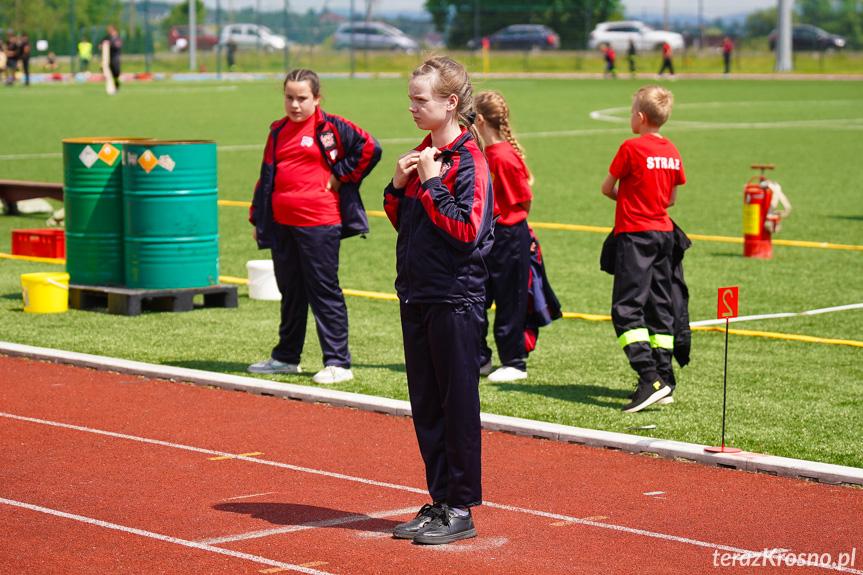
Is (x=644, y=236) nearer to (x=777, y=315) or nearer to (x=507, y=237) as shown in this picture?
(x=507, y=237)

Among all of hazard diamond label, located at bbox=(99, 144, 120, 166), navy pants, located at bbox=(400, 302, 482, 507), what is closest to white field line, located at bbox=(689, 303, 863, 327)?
hazard diamond label, located at bbox=(99, 144, 120, 166)

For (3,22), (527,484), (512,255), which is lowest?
(527,484)

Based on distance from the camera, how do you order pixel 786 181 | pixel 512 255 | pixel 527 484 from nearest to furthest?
pixel 527 484
pixel 512 255
pixel 786 181

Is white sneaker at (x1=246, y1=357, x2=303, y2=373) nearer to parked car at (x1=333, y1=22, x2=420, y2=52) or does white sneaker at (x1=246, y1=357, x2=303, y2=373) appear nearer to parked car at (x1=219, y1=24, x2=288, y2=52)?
parked car at (x1=219, y1=24, x2=288, y2=52)

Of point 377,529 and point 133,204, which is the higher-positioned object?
point 133,204

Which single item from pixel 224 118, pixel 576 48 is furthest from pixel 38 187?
pixel 576 48

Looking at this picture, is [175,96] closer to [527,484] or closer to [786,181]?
[786,181]

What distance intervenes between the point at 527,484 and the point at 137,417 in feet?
8.32

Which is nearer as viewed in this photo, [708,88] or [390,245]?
[390,245]

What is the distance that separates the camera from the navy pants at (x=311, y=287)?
8883 millimetres

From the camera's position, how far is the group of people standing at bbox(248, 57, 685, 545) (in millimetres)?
5441

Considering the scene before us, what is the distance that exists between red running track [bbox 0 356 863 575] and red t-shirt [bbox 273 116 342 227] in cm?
138

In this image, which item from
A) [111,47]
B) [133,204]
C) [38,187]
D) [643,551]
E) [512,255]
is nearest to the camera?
[643,551]

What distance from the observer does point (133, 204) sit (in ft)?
37.0
